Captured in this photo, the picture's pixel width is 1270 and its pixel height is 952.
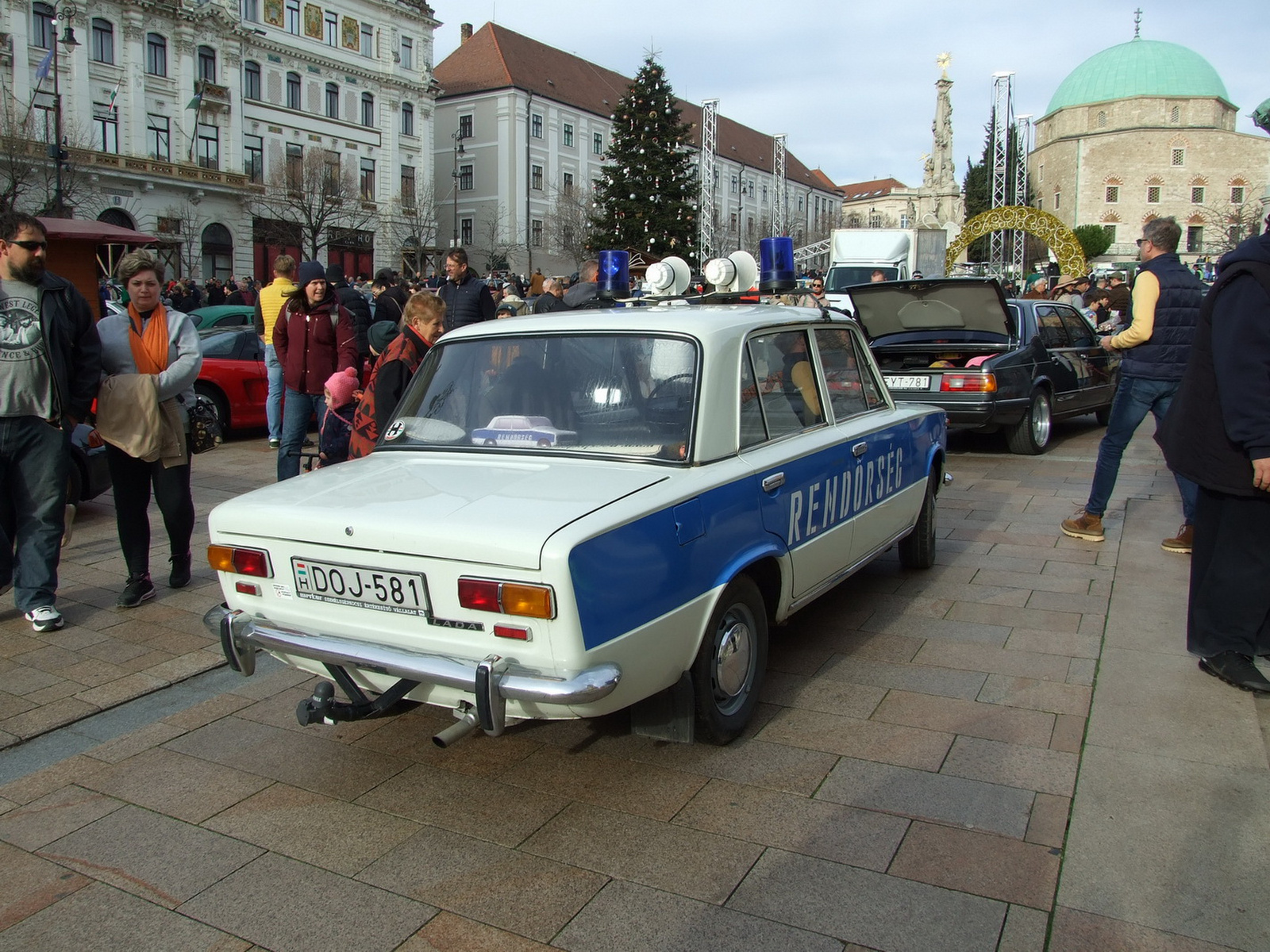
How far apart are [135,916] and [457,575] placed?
50.5 inches

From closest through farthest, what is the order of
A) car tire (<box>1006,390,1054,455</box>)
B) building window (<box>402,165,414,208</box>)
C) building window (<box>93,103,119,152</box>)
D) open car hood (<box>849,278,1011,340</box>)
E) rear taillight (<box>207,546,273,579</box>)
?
rear taillight (<box>207,546,273,579</box>) < open car hood (<box>849,278,1011,340</box>) < car tire (<box>1006,390,1054,455</box>) < building window (<box>93,103,119,152</box>) < building window (<box>402,165,414,208</box>)

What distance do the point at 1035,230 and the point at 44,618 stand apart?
3123 centimetres

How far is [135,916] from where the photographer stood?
2.82 metres

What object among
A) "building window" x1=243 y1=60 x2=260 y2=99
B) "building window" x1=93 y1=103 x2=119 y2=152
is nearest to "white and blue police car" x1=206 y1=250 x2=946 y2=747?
"building window" x1=93 y1=103 x2=119 y2=152

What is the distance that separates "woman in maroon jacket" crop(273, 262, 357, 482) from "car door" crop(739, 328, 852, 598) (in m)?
4.64

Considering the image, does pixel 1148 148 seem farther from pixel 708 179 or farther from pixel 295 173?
pixel 295 173

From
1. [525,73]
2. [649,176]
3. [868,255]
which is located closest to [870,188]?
[525,73]

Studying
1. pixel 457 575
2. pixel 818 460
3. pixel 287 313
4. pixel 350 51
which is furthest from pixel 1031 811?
pixel 350 51

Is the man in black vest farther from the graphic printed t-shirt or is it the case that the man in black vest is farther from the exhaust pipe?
the graphic printed t-shirt

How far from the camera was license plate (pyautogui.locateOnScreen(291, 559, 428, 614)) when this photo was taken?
3.18 m

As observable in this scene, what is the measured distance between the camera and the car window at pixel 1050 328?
11727 mm

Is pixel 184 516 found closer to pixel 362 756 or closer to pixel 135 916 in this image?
pixel 362 756

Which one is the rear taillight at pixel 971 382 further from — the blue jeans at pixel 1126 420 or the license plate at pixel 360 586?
the license plate at pixel 360 586

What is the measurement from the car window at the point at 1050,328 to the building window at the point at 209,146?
1705 inches
